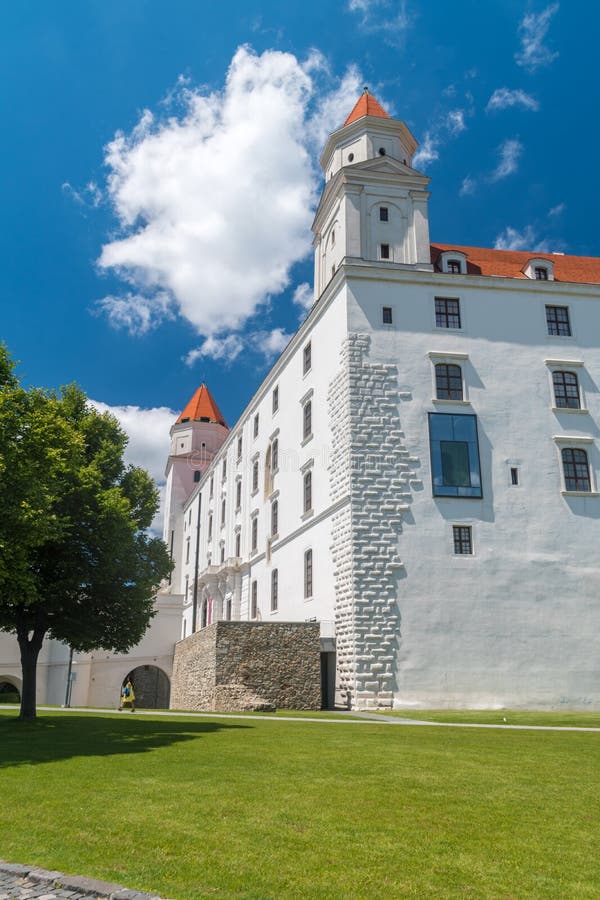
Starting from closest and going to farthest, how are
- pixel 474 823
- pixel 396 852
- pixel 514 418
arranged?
pixel 396 852
pixel 474 823
pixel 514 418

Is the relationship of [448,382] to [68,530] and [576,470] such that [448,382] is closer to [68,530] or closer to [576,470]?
[576,470]

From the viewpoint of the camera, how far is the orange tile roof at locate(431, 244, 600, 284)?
111 feet

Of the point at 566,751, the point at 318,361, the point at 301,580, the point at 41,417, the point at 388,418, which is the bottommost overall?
the point at 566,751

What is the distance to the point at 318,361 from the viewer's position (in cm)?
3366

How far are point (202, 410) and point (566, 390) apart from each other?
46.6 m

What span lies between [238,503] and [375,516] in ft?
70.8

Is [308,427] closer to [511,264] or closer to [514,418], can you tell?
[514,418]

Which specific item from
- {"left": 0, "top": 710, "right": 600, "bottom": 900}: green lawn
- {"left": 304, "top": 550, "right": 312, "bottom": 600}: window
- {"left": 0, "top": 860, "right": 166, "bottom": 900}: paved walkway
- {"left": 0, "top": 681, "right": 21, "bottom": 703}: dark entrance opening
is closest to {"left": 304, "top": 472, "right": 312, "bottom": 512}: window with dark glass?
{"left": 304, "top": 550, "right": 312, "bottom": 600}: window

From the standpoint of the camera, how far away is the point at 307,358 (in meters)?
35.8

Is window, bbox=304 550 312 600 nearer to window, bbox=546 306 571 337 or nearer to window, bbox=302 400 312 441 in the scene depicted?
window, bbox=302 400 312 441

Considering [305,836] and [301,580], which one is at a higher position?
[301,580]

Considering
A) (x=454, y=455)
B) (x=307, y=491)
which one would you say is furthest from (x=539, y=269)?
(x=307, y=491)

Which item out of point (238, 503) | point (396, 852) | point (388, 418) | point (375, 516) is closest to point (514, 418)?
point (388, 418)

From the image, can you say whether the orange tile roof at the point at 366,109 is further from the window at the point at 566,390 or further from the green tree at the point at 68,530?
the green tree at the point at 68,530
